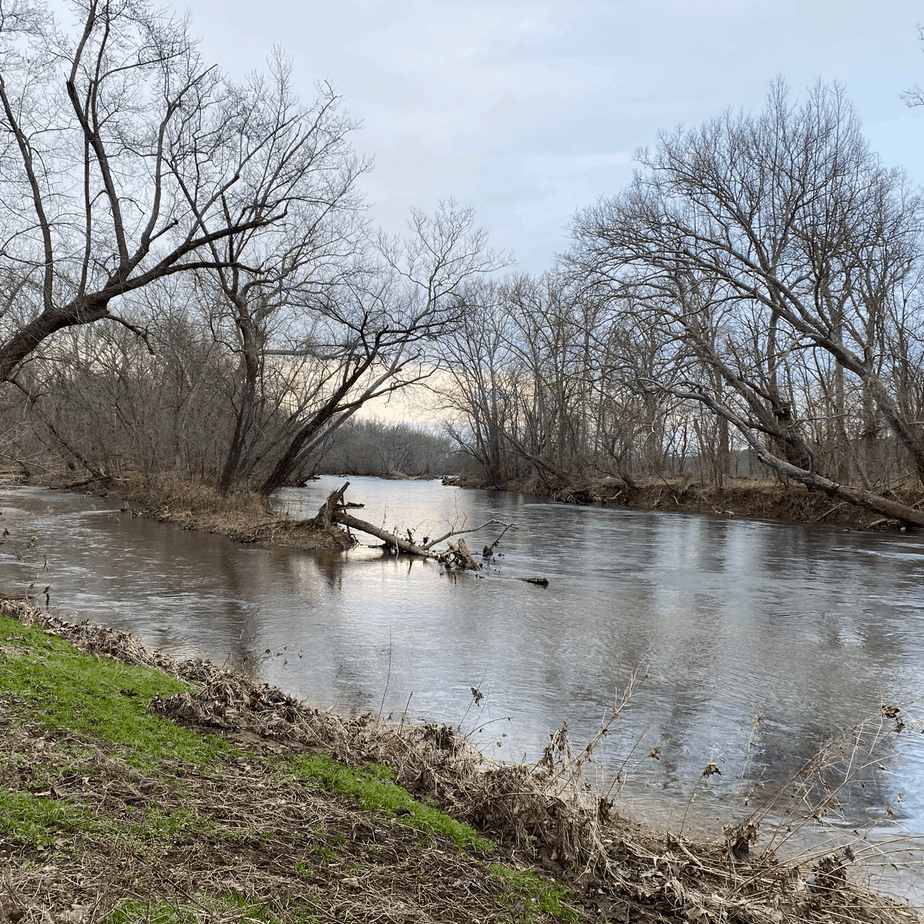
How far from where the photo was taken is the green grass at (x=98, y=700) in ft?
14.8

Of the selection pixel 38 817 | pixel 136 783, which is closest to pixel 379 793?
pixel 136 783

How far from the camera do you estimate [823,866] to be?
3.97 meters

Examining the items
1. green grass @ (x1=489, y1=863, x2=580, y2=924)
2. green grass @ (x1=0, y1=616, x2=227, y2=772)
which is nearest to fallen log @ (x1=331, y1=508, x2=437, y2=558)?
green grass @ (x1=0, y1=616, x2=227, y2=772)

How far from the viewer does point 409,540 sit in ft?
60.5

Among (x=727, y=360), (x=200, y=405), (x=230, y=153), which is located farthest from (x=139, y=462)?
(x=727, y=360)

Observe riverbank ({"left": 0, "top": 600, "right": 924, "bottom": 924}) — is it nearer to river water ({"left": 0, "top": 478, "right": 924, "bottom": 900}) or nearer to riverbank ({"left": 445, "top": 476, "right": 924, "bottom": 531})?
river water ({"left": 0, "top": 478, "right": 924, "bottom": 900})

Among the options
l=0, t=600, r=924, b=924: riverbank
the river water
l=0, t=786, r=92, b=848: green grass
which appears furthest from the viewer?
the river water

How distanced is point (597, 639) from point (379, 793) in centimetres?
644

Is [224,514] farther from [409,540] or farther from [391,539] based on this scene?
[409,540]

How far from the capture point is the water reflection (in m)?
6.70

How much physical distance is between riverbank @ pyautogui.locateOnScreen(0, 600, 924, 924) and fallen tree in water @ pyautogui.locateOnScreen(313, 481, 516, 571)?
11061mm

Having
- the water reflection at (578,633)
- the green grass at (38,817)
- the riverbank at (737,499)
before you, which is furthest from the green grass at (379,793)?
the riverbank at (737,499)

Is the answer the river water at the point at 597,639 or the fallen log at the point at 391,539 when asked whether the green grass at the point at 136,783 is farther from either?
the fallen log at the point at 391,539

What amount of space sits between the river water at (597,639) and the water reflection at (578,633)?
0.04 m
